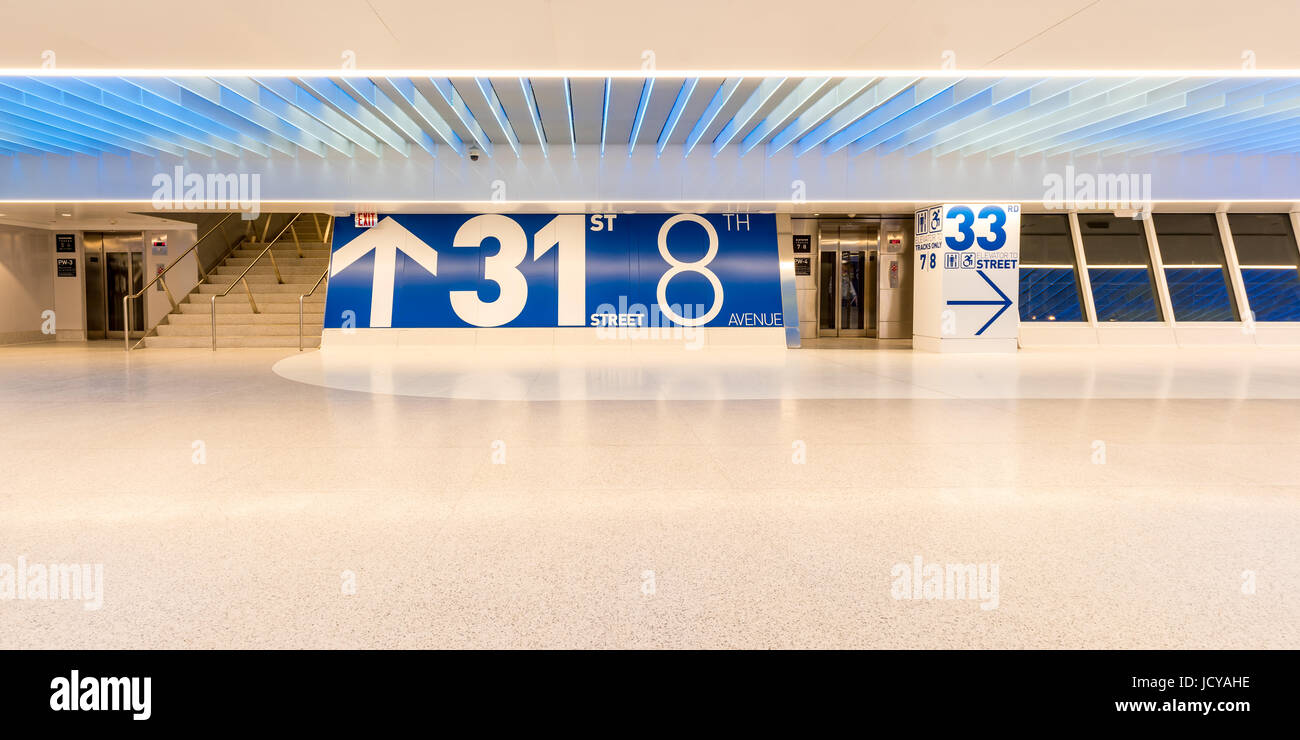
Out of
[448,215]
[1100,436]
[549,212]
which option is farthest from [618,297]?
[1100,436]

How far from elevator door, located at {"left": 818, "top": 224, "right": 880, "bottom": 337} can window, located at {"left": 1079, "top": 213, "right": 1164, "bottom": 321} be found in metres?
4.15

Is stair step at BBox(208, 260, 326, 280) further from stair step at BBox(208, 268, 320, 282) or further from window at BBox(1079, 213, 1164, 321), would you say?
window at BBox(1079, 213, 1164, 321)

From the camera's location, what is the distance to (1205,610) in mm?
2268

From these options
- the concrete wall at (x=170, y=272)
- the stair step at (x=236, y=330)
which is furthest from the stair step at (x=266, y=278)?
the stair step at (x=236, y=330)

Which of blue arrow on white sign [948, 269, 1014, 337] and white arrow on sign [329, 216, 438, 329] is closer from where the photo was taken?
blue arrow on white sign [948, 269, 1014, 337]

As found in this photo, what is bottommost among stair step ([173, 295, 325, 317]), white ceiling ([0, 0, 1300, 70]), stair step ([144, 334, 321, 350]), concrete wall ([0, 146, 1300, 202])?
stair step ([144, 334, 321, 350])

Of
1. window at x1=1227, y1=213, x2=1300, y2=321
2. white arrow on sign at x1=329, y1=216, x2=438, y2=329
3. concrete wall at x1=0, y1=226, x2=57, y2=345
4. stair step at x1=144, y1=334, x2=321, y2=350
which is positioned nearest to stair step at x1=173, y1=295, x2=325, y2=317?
stair step at x1=144, y1=334, x2=321, y2=350

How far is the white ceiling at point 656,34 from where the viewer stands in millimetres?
4914

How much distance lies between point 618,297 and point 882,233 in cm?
644

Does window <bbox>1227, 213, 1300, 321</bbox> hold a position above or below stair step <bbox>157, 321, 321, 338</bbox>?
above

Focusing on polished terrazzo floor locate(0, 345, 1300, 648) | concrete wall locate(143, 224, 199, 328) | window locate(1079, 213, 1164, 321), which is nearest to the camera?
polished terrazzo floor locate(0, 345, 1300, 648)

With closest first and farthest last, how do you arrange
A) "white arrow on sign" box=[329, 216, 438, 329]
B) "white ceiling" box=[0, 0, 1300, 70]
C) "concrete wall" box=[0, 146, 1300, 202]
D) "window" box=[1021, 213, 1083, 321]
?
"white ceiling" box=[0, 0, 1300, 70] → "concrete wall" box=[0, 146, 1300, 202] → "white arrow on sign" box=[329, 216, 438, 329] → "window" box=[1021, 213, 1083, 321]

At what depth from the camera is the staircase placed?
14438 mm
